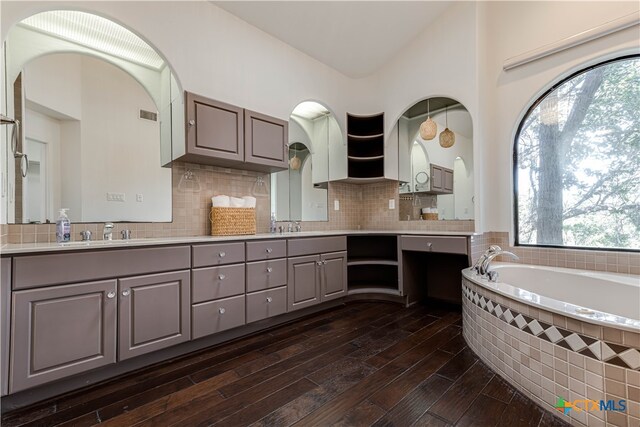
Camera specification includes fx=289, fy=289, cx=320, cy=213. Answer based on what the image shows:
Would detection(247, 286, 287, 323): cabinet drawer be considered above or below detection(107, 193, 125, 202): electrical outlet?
below

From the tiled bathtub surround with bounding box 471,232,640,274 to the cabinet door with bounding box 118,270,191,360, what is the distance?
256cm

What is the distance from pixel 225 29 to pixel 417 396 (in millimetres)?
3301

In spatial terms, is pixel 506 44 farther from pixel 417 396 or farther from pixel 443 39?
pixel 417 396

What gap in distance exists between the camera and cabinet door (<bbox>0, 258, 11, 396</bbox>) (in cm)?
140

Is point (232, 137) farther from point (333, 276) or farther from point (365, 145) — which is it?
point (365, 145)

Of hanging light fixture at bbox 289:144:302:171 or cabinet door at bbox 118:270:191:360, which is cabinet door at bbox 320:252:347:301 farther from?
cabinet door at bbox 118:270:191:360

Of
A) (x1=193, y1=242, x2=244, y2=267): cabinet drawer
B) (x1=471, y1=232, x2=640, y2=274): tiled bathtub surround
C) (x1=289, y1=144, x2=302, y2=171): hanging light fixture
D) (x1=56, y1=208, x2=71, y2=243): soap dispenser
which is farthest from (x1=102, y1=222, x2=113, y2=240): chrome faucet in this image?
(x1=471, y1=232, x2=640, y2=274): tiled bathtub surround

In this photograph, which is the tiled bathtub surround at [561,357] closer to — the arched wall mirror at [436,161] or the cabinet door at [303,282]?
the cabinet door at [303,282]

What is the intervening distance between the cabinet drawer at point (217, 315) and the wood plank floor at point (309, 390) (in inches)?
6.4

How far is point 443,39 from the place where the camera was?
129 inches

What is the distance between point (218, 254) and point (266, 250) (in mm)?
433

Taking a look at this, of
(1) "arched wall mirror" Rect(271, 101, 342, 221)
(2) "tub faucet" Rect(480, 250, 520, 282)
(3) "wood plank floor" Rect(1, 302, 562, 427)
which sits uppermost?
(1) "arched wall mirror" Rect(271, 101, 342, 221)

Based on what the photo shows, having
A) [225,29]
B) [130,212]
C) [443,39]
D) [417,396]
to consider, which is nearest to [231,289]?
[130,212]

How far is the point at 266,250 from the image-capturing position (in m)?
2.49
